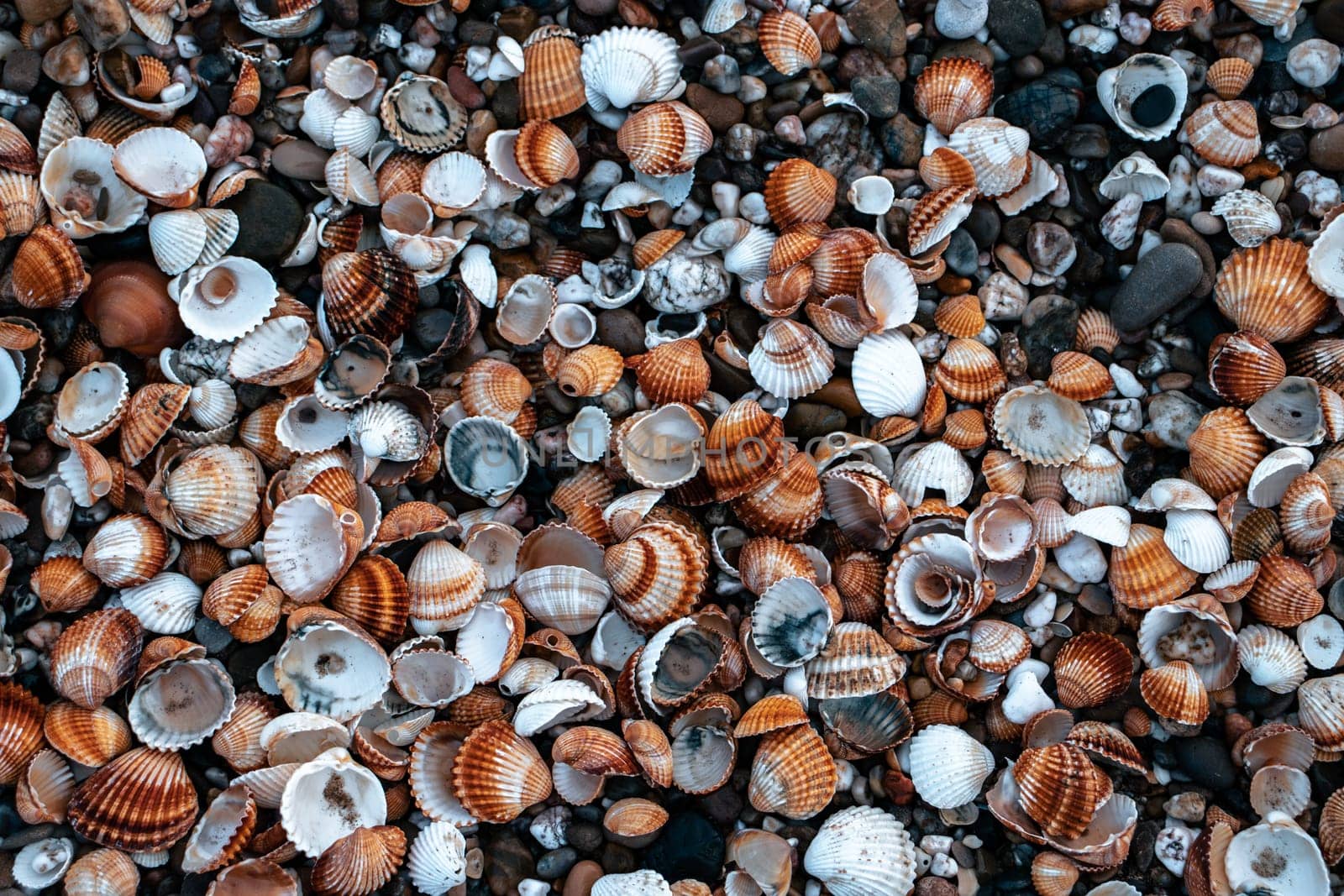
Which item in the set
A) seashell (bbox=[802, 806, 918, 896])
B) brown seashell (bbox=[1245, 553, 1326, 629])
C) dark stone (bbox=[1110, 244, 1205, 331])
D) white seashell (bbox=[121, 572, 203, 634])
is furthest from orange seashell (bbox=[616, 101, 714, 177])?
brown seashell (bbox=[1245, 553, 1326, 629])

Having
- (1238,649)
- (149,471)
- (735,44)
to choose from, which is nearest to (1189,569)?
(1238,649)

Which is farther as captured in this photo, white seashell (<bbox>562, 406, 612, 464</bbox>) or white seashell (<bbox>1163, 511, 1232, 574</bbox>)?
white seashell (<bbox>562, 406, 612, 464</bbox>)

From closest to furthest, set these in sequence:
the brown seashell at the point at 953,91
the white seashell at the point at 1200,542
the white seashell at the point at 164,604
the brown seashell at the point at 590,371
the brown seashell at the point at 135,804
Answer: the brown seashell at the point at 135,804 → the white seashell at the point at 164,604 → the white seashell at the point at 1200,542 → the brown seashell at the point at 590,371 → the brown seashell at the point at 953,91

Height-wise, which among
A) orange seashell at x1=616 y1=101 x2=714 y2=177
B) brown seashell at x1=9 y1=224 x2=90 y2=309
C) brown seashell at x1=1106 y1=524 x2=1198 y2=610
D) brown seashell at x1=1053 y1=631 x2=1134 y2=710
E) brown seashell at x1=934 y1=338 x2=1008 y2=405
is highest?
orange seashell at x1=616 y1=101 x2=714 y2=177

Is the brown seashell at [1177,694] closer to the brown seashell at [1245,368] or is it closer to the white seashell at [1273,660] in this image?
the white seashell at [1273,660]

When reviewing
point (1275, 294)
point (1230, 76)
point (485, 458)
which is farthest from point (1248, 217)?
point (485, 458)

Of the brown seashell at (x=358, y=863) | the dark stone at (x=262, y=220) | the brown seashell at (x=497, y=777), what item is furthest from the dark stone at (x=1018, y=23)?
the brown seashell at (x=358, y=863)

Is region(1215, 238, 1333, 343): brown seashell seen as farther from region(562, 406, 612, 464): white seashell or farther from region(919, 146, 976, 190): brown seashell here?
region(562, 406, 612, 464): white seashell
